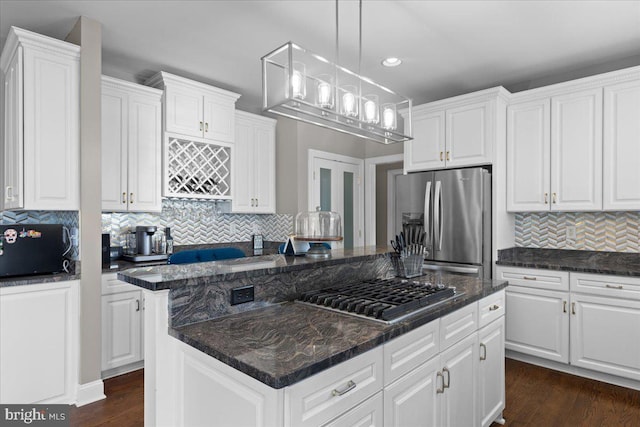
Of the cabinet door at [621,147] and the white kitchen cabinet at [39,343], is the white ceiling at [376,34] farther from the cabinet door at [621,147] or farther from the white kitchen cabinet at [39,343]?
the white kitchen cabinet at [39,343]

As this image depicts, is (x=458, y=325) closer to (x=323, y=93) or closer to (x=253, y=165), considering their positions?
(x=323, y=93)

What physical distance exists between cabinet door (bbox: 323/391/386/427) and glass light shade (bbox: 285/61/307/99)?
4.15 ft

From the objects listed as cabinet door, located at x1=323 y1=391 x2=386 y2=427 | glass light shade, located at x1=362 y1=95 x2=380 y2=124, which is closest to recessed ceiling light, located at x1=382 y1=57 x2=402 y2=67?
glass light shade, located at x1=362 y1=95 x2=380 y2=124

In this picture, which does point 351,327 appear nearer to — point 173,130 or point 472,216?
point 472,216

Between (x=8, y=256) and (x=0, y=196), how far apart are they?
3.50 feet

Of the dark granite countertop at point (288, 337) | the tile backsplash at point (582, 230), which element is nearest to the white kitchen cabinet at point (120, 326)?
the dark granite countertop at point (288, 337)

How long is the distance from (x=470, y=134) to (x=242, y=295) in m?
2.90

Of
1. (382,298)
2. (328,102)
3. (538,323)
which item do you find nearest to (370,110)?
(328,102)

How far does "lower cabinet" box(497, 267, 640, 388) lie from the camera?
9.29 ft

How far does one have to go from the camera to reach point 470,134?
364 centimetres

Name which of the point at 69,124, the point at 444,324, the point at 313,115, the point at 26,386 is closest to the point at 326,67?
the point at 313,115

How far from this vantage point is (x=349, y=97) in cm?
196

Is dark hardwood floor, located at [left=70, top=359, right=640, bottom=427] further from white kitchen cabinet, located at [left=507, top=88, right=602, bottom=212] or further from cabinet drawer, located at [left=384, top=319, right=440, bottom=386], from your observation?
white kitchen cabinet, located at [left=507, top=88, right=602, bottom=212]

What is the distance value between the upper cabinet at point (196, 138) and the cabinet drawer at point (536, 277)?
2897mm
